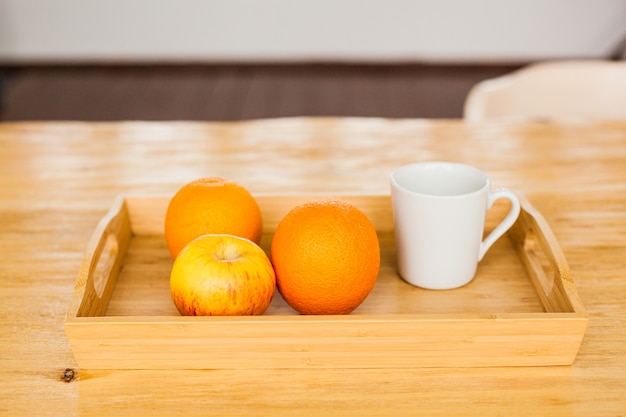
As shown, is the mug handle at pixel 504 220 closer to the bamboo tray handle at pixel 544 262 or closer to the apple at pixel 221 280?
the bamboo tray handle at pixel 544 262

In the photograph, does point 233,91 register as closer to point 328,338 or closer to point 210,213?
point 210,213

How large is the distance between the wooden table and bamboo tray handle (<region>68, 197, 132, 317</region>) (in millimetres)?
42

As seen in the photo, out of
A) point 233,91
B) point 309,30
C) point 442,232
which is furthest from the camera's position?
point 309,30

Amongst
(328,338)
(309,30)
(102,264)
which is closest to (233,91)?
(309,30)

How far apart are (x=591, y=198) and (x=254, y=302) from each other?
22.4 inches

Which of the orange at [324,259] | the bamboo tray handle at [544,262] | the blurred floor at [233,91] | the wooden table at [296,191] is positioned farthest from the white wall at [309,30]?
the orange at [324,259]

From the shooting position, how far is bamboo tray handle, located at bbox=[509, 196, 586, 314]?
62cm

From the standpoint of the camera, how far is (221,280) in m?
0.58

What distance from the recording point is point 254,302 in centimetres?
60

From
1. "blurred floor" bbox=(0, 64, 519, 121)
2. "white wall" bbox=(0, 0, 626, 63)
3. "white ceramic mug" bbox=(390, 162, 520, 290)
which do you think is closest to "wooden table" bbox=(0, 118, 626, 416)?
"white ceramic mug" bbox=(390, 162, 520, 290)

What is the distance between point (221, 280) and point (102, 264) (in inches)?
10.2

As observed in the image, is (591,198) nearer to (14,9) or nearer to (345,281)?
(345,281)

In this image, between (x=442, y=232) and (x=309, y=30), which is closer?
(x=442, y=232)

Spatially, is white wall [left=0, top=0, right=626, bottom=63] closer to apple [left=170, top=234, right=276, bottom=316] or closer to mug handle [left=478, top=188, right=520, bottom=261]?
mug handle [left=478, top=188, right=520, bottom=261]
